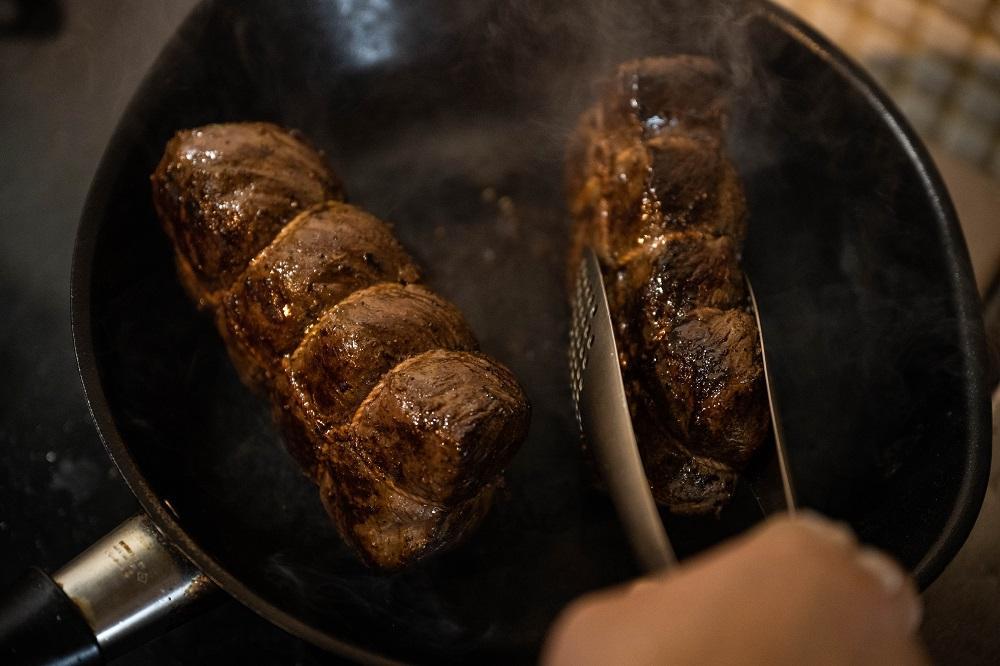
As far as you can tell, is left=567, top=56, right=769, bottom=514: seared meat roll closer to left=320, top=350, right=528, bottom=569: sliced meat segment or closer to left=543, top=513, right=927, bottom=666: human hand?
left=320, top=350, right=528, bottom=569: sliced meat segment

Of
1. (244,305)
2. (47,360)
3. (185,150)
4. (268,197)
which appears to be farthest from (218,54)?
(47,360)

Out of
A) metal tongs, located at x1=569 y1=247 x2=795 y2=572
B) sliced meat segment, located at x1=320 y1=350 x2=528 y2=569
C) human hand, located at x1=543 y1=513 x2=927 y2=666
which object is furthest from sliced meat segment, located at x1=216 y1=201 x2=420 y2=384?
human hand, located at x1=543 y1=513 x2=927 y2=666

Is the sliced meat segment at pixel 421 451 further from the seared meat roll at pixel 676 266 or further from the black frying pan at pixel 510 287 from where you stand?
the seared meat roll at pixel 676 266

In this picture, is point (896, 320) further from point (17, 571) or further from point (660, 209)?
point (17, 571)

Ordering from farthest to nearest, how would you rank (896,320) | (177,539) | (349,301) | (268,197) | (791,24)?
(791,24), (896,320), (268,197), (349,301), (177,539)

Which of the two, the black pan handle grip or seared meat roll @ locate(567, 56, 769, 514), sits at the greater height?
seared meat roll @ locate(567, 56, 769, 514)
